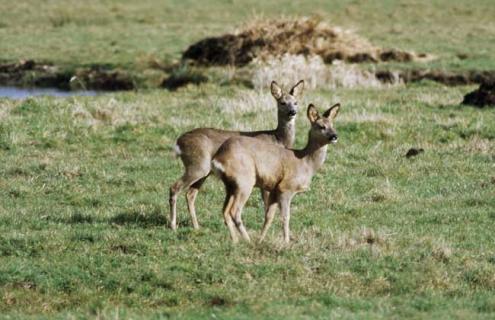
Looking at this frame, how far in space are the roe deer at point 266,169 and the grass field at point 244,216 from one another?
406 millimetres

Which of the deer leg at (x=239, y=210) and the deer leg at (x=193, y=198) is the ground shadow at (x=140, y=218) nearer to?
the deer leg at (x=193, y=198)

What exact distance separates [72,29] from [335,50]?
47.5ft

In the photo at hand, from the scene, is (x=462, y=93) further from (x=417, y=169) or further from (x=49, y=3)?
(x=49, y=3)

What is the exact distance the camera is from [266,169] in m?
12.6

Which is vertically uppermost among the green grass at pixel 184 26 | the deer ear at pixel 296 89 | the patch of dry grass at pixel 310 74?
the deer ear at pixel 296 89

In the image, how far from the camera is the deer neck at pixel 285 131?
14.8m

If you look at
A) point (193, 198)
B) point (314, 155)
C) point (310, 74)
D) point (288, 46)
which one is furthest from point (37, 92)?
point (314, 155)

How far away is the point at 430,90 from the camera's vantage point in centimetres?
2609

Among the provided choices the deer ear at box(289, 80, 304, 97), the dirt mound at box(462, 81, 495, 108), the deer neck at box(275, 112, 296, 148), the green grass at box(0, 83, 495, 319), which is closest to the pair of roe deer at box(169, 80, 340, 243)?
the green grass at box(0, 83, 495, 319)

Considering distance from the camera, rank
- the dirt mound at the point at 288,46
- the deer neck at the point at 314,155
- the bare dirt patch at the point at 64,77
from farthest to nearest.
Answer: the dirt mound at the point at 288,46
the bare dirt patch at the point at 64,77
the deer neck at the point at 314,155

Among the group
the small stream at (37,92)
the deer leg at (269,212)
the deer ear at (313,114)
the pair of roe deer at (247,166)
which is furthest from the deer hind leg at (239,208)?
the small stream at (37,92)

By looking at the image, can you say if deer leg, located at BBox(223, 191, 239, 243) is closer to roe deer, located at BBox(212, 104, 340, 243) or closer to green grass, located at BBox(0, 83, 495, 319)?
roe deer, located at BBox(212, 104, 340, 243)

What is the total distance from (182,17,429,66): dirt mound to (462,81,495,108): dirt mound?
892 centimetres

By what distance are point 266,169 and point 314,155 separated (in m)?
0.97
